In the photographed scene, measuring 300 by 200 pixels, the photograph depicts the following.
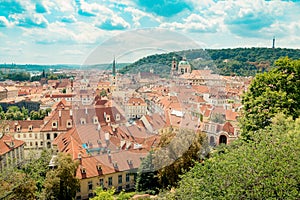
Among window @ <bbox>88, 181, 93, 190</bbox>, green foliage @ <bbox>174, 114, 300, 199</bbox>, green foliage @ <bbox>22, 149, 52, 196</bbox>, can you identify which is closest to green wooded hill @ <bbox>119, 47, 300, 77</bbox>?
green foliage @ <bbox>174, 114, 300, 199</bbox>

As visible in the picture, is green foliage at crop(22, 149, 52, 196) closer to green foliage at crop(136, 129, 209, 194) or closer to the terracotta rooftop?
the terracotta rooftop

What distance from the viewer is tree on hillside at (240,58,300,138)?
34.0 feet

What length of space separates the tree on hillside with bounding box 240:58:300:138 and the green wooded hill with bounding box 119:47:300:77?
177 inches

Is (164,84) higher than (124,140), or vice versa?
(164,84)

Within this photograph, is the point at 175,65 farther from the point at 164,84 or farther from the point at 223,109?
the point at 223,109

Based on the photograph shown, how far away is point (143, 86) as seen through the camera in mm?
5062

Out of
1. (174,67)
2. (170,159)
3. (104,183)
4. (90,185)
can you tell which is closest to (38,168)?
(90,185)

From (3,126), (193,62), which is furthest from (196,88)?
(3,126)

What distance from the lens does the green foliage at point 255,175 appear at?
4750 millimetres

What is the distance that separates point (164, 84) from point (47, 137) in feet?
63.5

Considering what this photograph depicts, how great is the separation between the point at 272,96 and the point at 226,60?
192ft

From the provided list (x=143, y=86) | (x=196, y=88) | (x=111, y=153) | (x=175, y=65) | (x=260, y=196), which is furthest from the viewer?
(x=111, y=153)

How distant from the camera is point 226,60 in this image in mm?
66562

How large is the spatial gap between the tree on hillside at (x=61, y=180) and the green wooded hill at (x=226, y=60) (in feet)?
23.0
